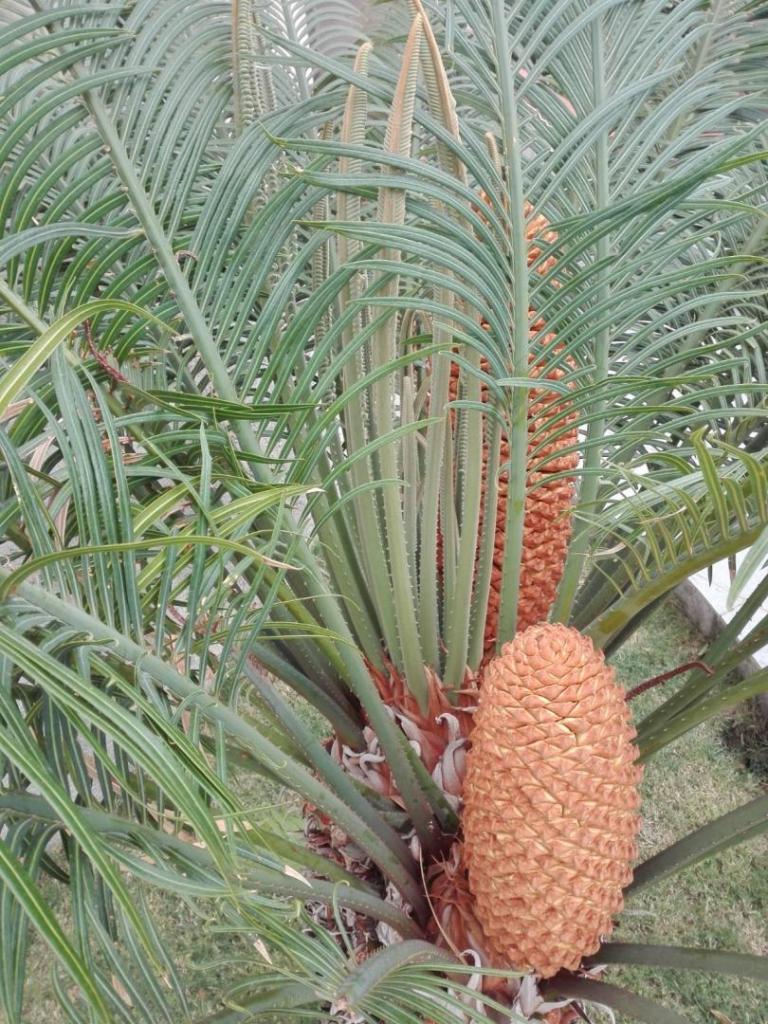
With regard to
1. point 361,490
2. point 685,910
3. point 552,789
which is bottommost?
point 685,910

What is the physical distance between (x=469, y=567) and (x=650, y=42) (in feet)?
1.33

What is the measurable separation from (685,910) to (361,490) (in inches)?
41.2

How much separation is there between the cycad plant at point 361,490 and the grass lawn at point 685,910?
0.45 meters

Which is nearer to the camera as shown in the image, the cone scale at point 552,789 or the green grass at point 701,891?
the cone scale at point 552,789

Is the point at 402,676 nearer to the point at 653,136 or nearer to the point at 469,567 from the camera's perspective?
the point at 469,567

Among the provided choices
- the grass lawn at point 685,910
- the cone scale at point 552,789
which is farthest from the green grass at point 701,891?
the cone scale at point 552,789

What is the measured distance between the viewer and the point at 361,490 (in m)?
0.52

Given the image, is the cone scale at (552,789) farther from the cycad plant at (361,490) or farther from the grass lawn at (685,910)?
the grass lawn at (685,910)

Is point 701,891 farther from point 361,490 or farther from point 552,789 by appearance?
point 361,490

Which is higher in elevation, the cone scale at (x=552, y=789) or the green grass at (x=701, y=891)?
the cone scale at (x=552, y=789)

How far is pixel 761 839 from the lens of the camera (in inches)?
54.1

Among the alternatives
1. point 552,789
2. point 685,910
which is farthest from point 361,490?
point 685,910

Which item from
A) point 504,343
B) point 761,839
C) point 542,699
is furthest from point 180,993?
point 761,839

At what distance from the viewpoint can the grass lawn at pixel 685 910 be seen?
1161 mm
